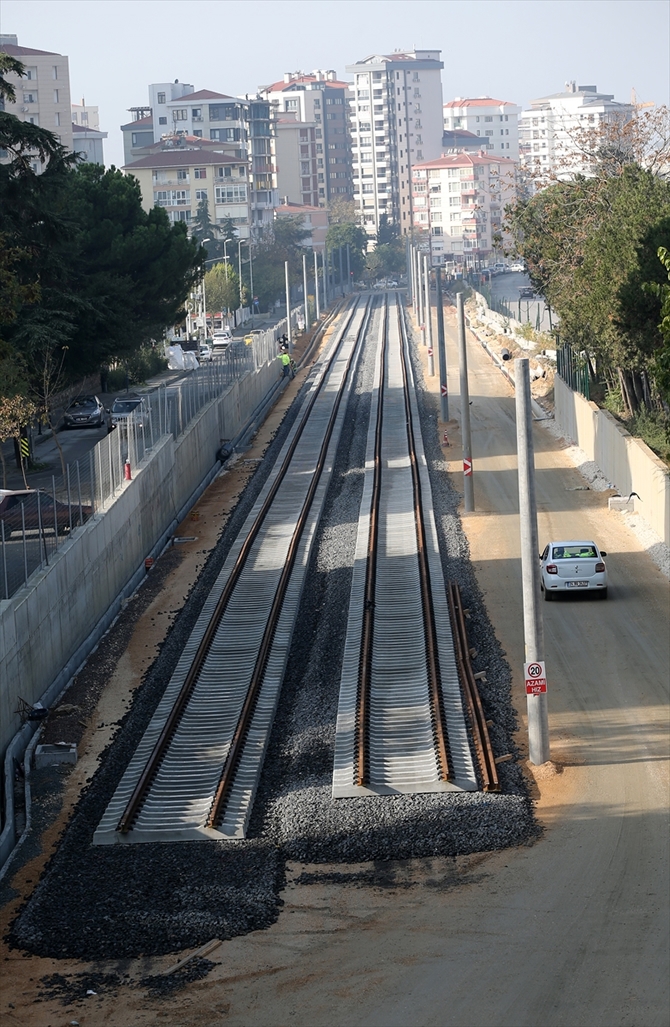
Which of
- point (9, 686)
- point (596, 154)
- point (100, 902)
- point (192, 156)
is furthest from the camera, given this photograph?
point (192, 156)

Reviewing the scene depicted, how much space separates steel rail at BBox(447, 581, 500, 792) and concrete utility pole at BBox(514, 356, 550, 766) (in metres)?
0.75

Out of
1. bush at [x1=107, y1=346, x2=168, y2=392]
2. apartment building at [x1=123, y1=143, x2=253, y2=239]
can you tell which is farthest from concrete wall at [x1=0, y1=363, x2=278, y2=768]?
apartment building at [x1=123, y1=143, x2=253, y2=239]

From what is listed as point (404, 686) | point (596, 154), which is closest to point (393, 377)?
point (596, 154)

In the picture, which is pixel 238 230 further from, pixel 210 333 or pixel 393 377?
pixel 393 377

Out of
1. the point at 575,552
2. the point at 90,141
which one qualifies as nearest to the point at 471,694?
the point at 575,552

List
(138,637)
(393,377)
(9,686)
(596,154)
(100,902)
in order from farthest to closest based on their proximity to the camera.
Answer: (393,377), (596,154), (138,637), (9,686), (100,902)

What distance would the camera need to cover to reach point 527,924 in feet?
49.3

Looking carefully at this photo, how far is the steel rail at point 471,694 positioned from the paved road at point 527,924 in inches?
30.3

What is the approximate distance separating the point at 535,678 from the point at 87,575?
1151 cm

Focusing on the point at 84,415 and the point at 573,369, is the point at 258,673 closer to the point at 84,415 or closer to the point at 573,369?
the point at 573,369

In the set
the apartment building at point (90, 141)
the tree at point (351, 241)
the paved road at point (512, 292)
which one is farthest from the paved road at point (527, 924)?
the apartment building at point (90, 141)

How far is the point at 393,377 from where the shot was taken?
74.1 meters

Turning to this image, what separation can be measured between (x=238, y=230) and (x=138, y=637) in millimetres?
137894

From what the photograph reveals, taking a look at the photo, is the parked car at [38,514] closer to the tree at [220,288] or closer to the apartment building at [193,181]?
the tree at [220,288]
